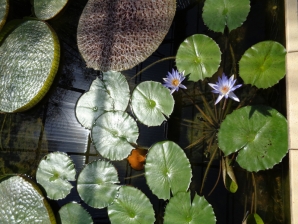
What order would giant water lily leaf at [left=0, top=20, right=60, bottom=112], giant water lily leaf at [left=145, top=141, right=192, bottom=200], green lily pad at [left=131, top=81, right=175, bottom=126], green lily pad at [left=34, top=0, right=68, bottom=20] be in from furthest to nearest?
green lily pad at [left=34, top=0, right=68, bottom=20], giant water lily leaf at [left=0, top=20, right=60, bottom=112], green lily pad at [left=131, top=81, right=175, bottom=126], giant water lily leaf at [left=145, top=141, right=192, bottom=200]

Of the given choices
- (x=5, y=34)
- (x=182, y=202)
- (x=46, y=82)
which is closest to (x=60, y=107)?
(x=46, y=82)

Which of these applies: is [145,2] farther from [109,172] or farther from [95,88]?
[109,172]

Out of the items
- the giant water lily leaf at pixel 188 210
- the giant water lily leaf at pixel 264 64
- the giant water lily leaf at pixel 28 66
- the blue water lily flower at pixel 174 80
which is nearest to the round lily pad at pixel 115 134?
the blue water lily flower at pixel 174 80

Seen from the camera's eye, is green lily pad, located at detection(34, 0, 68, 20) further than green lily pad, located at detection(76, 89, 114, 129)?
Yes

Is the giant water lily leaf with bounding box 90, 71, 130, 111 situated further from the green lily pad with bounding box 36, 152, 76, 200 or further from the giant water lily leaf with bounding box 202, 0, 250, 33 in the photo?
the giant water lily leaf with bounding box 202, 0, 250, 33

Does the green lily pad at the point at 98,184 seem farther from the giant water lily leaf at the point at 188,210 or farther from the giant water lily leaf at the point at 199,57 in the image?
the giant water lily leaf at the point at 199,57

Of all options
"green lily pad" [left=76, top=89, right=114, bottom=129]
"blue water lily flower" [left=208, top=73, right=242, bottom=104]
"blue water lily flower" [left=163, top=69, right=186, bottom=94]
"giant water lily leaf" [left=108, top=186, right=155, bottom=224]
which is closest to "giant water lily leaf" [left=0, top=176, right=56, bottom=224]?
"giant water lily leaf" [left=108, top=186, right=155, bottom=224]
